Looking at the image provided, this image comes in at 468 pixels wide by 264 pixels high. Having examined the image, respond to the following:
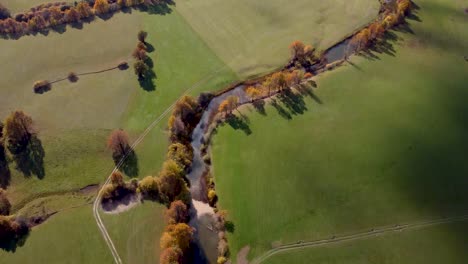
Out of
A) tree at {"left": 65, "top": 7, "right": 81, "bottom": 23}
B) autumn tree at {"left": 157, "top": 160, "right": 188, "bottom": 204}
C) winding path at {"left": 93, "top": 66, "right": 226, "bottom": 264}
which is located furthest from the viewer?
tree at {"left": 65, "top": 7, "right": 81, "bottom": 23}

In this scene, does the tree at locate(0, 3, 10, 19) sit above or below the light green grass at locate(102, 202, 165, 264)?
above

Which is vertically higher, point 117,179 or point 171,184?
point 171,184

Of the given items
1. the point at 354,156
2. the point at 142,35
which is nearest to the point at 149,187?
the point at 354,156

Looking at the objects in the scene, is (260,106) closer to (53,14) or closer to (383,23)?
(383,23)

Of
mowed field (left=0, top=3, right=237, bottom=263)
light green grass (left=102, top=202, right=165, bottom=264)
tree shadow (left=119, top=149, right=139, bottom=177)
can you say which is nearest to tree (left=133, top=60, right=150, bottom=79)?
mowed field (left=0, top=3, right=237, bottom=263)

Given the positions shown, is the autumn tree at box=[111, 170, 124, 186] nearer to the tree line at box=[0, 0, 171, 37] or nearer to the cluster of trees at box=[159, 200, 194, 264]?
the cluster of trees at box=[159, 200, 194, 264]

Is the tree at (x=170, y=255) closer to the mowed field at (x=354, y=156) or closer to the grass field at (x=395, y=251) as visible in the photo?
the mowed field at (x=354, y=156)

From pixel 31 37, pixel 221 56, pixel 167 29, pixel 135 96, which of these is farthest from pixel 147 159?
pixel 31 37

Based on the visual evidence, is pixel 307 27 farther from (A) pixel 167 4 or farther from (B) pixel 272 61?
(A) pixel 167 4
